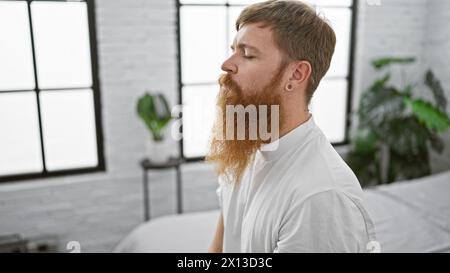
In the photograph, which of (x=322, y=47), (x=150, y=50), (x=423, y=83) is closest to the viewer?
(x=322, y=47)

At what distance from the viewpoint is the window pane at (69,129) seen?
47 cm

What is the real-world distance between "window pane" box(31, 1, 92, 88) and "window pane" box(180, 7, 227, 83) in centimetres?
13

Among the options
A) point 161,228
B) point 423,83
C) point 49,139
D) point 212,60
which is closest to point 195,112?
point 212,60

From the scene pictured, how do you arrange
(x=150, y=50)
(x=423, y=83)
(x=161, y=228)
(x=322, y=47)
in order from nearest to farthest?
(x=322, y=47)
(x=423, y=83)
(x=150, y=50)
(x=161, y=228)

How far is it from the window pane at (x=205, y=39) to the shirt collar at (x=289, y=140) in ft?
0.35

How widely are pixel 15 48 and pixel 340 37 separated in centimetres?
37

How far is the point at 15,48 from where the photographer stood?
432 millimetres

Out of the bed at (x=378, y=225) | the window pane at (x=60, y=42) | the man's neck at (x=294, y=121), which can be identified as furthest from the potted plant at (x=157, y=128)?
the man's neck at (x=294, y=121)

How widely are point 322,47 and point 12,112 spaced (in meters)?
0.36

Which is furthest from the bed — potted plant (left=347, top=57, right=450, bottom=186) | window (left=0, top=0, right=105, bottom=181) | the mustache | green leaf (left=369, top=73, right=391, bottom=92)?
the mustache

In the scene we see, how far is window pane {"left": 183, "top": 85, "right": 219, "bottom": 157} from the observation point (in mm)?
516

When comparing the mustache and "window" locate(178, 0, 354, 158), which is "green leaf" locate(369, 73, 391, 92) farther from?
the mustache
